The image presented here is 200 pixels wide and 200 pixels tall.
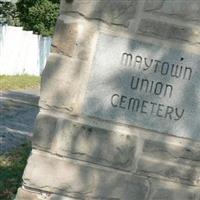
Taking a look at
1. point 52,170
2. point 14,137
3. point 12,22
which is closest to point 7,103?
point 14,137

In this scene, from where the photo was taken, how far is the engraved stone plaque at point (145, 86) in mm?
4035

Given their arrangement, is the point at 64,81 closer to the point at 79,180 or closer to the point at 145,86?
the point at 145,86

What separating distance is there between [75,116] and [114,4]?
2.52 ft

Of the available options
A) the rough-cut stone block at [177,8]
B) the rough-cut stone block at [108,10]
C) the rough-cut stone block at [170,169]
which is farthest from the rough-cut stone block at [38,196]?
the rough-cut stone block at [177,8]

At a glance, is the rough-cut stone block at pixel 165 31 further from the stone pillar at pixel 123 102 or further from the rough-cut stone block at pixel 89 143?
the rough-cut stone block at pixel 89 143

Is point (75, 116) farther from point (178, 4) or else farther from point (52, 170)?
point (178, 4)

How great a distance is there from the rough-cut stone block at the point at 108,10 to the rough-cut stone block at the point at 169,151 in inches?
31.6

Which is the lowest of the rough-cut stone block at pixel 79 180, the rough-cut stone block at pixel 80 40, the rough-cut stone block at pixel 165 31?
the rough-cut stone block at pixel 79 180

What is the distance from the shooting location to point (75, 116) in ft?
13.5

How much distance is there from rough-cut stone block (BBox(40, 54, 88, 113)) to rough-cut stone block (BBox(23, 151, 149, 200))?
36 centimetres

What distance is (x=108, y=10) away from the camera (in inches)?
159

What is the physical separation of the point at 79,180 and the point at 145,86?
75cm

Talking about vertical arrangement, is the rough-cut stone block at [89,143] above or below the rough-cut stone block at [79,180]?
above

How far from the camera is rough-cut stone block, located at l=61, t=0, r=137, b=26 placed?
4.02 metres
